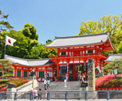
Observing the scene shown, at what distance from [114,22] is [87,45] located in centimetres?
2463

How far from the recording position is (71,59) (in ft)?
143

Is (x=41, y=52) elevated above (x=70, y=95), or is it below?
above

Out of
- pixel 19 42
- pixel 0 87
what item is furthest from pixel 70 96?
pixel 19 42

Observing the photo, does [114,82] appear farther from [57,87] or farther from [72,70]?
[72,70]

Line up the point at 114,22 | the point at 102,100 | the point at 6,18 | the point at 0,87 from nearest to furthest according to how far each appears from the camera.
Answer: the point at 102,100 → the point at 0,87 → the point at 6,18 → the point at 114,22

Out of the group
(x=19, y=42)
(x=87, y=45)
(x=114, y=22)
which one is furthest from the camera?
(x=114, y=22)

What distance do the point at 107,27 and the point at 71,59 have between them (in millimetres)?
24600

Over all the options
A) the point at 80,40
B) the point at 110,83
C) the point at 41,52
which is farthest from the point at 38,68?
the point at 110,83

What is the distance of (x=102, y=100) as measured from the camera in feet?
59.0

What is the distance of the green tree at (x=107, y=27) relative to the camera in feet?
199

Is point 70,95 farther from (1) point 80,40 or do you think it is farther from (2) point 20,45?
(2) point 20,45

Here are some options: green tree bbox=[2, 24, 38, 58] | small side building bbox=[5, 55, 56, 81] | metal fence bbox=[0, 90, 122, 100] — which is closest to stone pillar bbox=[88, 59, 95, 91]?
metal fence bbox=[0, 90, 122, 100]

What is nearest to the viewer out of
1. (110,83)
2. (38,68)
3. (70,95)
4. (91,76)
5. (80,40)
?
(70,95)

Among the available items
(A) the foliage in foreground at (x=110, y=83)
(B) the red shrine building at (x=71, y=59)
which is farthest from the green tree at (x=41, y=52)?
(A) the foliage in foreground at (x=110, y=83)
